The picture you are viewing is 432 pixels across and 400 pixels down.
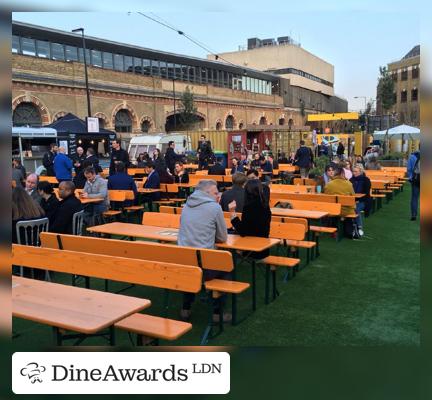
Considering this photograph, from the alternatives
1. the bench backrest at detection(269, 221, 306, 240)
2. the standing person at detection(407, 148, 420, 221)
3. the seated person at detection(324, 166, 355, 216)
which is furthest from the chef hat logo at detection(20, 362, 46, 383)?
the standing person at detection(407, 148, 420, 221)

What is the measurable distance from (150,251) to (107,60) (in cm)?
3172

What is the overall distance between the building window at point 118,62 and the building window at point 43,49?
20.0 feet

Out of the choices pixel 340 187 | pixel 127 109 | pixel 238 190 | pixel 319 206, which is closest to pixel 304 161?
pixel 340 187

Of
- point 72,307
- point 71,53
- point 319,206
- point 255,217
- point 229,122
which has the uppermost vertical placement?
point 71,53

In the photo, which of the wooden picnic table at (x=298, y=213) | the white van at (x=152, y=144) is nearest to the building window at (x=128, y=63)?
the white van at (x=152, y=144)

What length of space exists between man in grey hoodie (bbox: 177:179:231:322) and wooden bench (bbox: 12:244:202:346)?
671 mm

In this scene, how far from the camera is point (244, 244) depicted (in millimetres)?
5145

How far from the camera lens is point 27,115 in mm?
26297

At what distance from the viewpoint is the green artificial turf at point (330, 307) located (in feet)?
14.9

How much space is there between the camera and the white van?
23766 millimetres

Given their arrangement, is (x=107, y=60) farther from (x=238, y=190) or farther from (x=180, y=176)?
(x=238, y=190)

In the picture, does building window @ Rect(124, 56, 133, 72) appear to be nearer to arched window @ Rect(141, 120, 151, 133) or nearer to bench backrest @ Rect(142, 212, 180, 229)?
arched window @ Rect(141, 120, 151, 133)

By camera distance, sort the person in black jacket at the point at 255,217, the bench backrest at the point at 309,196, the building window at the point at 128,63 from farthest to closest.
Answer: the building window at the point at 128,63 → the bench backrest at the point at 309,196 → the person in black jacket at the point at 255,217

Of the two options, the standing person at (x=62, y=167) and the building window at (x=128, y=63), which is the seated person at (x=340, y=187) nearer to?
the standing person at (x=62, y=167)
